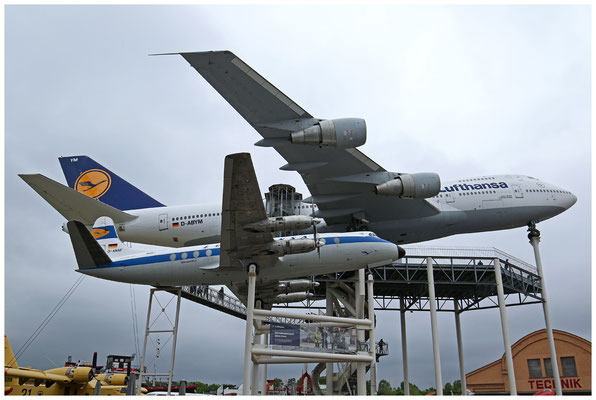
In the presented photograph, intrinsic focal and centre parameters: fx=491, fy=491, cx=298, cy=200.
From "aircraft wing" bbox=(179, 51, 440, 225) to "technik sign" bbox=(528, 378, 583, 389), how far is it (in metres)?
25.3

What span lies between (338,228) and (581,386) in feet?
99.0

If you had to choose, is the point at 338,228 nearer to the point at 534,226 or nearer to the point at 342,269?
the point at 342,269

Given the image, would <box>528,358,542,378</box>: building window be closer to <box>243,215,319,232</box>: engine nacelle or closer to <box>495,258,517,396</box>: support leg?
<box>495,258,517,396</box>: support leg

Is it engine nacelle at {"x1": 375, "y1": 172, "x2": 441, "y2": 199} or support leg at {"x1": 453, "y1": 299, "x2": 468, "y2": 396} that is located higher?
engine nacelle at {"x1": 375, "y1": 172, "x2": 441, "y2": 199}

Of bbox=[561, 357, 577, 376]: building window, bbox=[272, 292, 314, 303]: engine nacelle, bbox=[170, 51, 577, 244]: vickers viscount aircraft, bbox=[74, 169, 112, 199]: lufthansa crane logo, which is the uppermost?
bbox=[74, 169, 112, 199]: lufthansa crane logo

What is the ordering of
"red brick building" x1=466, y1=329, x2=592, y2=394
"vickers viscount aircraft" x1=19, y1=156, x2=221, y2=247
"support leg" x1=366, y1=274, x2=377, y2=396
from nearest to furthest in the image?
"support leg" x1=366, y1=274, x2=377, y2=396
"vickers viscount aircraft" x1=19, y1=156, x2=221, y2=247
"red brick building" x1=466, y1=329, x2=592, y2=394

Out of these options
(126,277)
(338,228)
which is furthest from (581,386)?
(126,277)

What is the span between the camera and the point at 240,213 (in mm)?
22484

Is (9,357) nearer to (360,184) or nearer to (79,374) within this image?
(79,374)

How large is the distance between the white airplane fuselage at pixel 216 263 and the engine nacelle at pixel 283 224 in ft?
10.3

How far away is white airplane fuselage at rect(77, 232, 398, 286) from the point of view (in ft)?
83.8

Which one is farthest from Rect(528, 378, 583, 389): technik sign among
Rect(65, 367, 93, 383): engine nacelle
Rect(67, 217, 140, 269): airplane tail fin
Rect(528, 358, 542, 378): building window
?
Rect(65, 367, 93, 383): engine nacelle

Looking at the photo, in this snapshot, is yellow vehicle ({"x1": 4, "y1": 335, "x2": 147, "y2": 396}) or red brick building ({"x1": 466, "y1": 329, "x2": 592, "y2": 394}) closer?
yellow vehicle ({"x1": 4, "y1": 335, "x2": 147, "y2": 396})

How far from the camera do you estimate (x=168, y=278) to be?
25.8 metres
